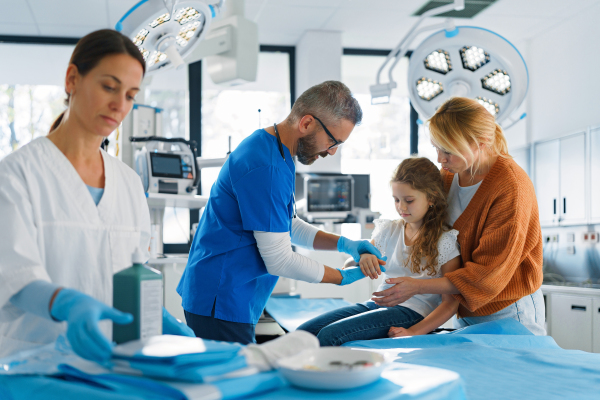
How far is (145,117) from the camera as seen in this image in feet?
12.4

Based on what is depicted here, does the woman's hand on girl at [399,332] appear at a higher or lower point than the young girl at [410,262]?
lower

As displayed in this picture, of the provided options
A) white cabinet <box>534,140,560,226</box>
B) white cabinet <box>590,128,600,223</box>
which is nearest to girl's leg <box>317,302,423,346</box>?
white cabinet <box>590,128,600,223</box>

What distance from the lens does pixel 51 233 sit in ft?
3.40

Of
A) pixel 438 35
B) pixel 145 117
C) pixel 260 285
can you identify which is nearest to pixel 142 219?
pixel 260 285

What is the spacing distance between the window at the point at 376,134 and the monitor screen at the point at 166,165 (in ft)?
6.61

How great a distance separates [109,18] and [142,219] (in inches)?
145

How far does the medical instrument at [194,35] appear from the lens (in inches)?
65.9

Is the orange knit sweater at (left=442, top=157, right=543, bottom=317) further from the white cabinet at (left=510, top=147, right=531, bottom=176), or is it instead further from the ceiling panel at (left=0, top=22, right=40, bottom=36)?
the ceiling panel at (left=0, top=22, right=40, bottom=36)

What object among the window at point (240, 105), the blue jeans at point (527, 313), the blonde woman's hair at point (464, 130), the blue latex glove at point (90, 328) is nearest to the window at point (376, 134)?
the window at point (240, 105)

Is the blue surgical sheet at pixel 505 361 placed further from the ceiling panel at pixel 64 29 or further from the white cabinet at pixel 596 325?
the ceiling panel at pixel 64 29

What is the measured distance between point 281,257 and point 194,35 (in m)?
0.95

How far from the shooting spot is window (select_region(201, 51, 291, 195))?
16.2ft

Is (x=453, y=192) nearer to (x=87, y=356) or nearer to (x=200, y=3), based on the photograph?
(x=200, y=3)

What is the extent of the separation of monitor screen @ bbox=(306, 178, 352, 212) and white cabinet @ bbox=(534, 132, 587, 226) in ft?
5.66
